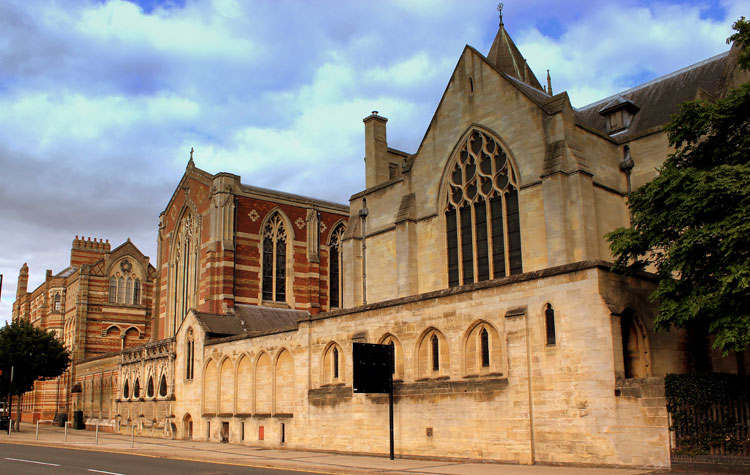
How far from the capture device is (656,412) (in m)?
15.4

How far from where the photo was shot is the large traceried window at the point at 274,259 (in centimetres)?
4766

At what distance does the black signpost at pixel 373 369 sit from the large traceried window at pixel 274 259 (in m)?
28.4

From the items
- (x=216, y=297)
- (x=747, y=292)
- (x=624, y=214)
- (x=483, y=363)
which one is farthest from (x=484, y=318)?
(x=216, y=297)

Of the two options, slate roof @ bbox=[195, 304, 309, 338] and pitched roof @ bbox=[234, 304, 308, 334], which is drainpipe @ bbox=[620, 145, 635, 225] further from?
pitched roof @ bbox=[234, 304, 308, 334]

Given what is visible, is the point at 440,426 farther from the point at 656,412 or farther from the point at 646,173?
the point at 646,173

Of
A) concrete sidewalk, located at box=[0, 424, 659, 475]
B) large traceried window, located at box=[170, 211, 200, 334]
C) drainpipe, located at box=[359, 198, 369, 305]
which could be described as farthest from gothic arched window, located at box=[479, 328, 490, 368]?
large traceried window, located at box=[170, 211, 200, 334]

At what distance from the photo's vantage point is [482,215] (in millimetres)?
28703

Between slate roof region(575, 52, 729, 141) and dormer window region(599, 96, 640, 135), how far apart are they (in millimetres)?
212

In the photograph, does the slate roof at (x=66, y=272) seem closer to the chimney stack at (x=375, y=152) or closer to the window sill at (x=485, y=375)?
the chimney stack at (x=375, y=152)

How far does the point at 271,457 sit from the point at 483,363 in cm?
716

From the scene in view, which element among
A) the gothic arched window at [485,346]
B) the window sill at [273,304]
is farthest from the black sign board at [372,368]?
the window sill at [273,304]

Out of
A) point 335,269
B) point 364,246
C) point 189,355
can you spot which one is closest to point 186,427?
point 189,355

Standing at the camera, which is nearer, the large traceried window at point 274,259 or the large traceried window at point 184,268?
the large traceried window at point 274,259

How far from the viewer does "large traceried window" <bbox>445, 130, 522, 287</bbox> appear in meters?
27.5
